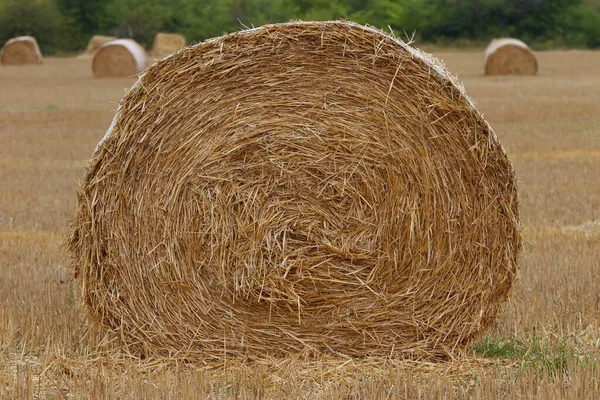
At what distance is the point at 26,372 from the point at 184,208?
105cm

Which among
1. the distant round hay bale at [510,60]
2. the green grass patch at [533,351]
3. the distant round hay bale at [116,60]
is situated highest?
the green grass patch at [533,351]

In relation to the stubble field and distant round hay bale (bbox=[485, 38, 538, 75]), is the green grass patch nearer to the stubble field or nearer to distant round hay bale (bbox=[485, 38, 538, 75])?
the stubble field

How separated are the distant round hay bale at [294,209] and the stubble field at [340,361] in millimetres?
215

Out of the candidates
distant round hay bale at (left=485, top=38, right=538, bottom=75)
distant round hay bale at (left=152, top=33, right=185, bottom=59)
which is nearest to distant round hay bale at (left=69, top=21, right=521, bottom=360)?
distant round hay bale at (left=485, top=38, right=538, bottom=75)

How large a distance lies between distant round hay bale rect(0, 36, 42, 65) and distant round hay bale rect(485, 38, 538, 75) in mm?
17316

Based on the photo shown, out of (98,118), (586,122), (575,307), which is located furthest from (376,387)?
(98,118)

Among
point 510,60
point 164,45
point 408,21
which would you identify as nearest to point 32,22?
point 164,45

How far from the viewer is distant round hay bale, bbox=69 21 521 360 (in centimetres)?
517

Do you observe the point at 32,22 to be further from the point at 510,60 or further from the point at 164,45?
the point at 510,60

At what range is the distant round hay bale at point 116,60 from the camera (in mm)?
28453

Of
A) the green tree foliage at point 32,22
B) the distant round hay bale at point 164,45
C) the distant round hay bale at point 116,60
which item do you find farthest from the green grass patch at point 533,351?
the green tree foliage at point 32,22

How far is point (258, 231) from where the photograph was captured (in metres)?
5.15

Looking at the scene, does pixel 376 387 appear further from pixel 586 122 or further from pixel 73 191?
pixel 586 122

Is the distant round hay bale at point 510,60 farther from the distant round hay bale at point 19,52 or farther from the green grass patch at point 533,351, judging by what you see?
the green grass patch at point 533,351
